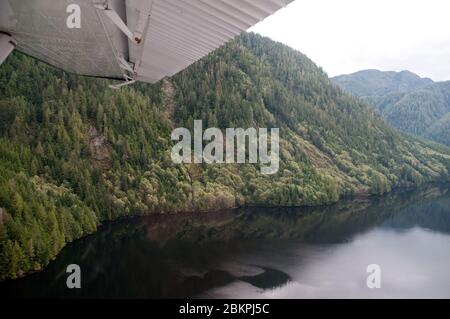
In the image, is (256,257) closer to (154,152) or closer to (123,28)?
(154,152)

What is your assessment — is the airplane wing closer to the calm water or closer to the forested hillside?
the calm water

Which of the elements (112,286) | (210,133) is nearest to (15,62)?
(210,133)

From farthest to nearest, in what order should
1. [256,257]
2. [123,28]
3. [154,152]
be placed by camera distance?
[154,152]
[256,257]
[123,28]

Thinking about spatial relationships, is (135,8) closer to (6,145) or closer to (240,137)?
(6,145)

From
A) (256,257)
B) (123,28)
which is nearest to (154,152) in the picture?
(256,257)

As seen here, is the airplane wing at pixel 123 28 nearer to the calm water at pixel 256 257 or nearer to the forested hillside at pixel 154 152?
the calm water at pixel 256 257

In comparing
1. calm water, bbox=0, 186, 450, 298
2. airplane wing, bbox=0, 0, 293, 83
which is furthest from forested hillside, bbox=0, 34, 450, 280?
airplane wing, bbox=0, 0, 293, 83

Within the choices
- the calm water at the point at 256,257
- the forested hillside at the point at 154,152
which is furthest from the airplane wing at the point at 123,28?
the forested hillside at the point at 154,152
